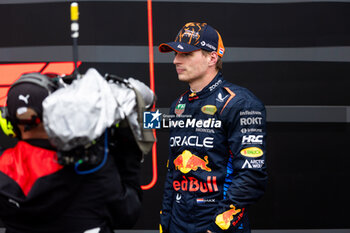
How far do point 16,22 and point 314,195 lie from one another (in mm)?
1822

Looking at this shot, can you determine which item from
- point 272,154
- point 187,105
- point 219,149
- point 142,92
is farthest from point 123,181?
point 272,154

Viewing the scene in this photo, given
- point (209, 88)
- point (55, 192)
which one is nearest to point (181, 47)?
point (209, 88)

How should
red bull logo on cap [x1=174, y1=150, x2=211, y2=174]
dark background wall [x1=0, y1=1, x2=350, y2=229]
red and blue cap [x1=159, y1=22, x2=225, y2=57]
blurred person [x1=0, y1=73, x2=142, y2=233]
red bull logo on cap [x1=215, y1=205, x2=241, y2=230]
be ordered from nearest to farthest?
blurred person [x1=0, y1=73, x2=142, y2=233] → red bull logo on cap [x1=215, y1=205, x2=241, y2=230] → red bull logo on cap [x1=174, y1=150, x2=211, y2=174] → red and blue cap [x1=159, y1=22, x2=225, y2=57] → dark background wall [x1=0, y1=1, x2=350, y2=229]

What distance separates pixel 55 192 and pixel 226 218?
71 centimetres

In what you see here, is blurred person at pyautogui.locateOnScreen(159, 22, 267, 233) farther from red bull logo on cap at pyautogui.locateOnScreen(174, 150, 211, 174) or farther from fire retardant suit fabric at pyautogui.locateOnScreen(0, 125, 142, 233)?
fire retardant suit fabric at pyautogui.locateOnScreen(0, 125, 142, 233)

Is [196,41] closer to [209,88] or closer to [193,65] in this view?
[193,65]

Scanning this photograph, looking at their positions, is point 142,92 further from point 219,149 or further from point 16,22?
point 16,22

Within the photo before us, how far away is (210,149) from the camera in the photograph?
1628 millimetres

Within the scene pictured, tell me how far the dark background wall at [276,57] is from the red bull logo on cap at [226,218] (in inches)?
24.3

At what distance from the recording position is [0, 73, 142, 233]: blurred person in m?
1.09

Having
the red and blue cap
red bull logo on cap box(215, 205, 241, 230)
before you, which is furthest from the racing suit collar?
red bull logo on cap box(215, 205, 241, 230)

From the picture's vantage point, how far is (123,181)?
1236mm

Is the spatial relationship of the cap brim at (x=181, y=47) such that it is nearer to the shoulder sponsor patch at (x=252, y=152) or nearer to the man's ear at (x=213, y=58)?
the man's ear at (x=213, y=58)

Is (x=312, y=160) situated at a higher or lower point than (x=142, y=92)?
lower
